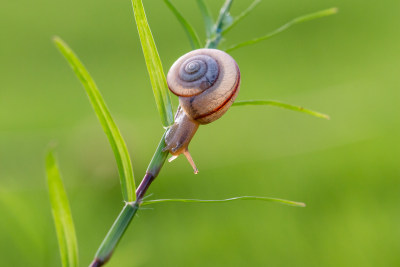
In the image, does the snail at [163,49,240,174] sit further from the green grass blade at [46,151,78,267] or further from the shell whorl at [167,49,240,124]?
the green grass blade at [46,151,78,267]

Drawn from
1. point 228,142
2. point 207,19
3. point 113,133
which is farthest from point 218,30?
point 228,142

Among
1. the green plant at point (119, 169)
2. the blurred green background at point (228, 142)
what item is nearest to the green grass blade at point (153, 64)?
the green plant at point (119, 169)

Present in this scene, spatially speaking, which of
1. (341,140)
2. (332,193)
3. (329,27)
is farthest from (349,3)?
(332,193)

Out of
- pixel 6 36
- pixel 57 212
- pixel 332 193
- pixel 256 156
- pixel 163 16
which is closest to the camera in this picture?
pixel 57 212

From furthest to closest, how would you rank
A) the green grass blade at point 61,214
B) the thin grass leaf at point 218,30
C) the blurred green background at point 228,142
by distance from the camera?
the blurred green background at point 228,142 < the thin grass leaf at point 218,30 < the green grass blade at point 61,214

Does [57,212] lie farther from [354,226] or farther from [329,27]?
[329,27]

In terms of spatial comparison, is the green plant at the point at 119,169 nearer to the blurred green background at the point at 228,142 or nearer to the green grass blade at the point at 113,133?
the green grass blade at the point at 113,133
